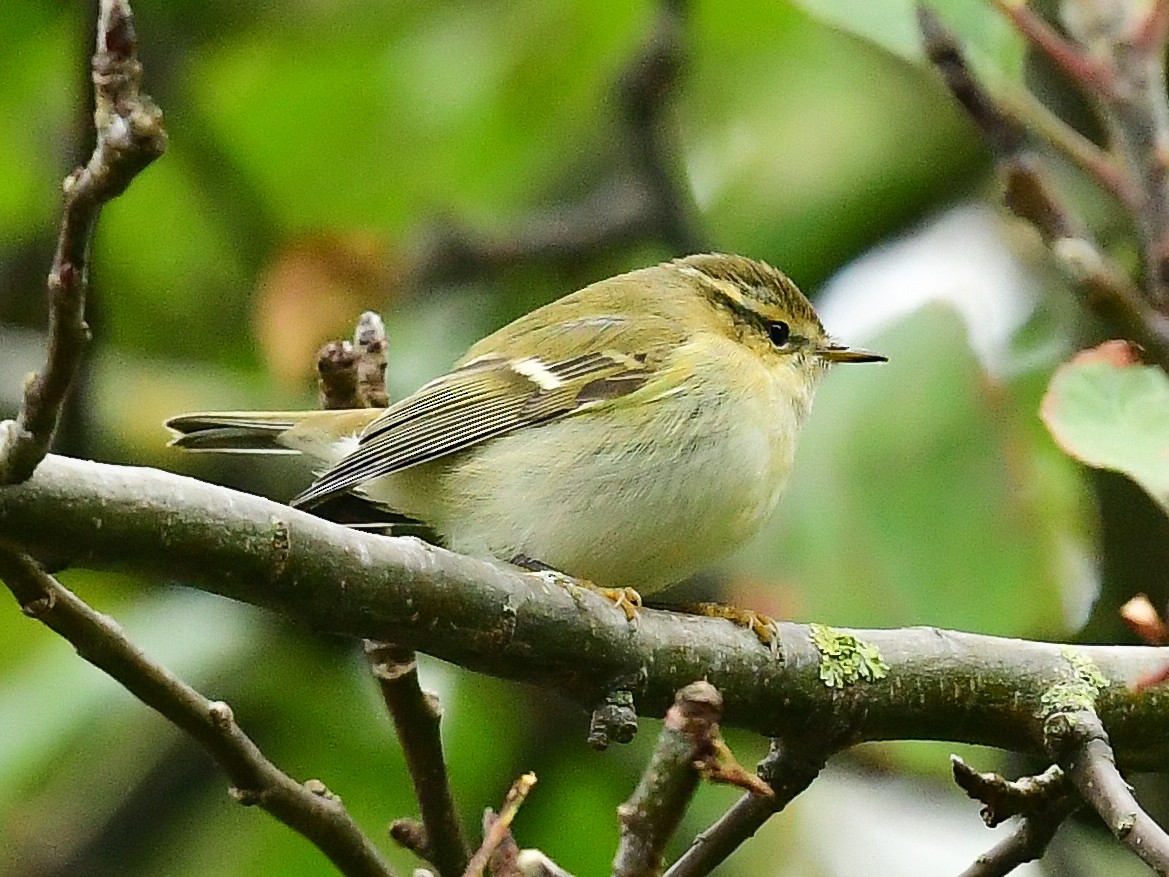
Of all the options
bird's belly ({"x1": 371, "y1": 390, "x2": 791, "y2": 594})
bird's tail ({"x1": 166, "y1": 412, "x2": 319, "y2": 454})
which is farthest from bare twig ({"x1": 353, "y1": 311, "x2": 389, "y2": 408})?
bird's tail ({"x1": 166, "y1": 412, "x2": 319, "y2": 454})

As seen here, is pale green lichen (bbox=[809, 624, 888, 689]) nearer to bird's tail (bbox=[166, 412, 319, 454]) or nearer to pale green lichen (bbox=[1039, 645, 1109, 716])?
pale green lichen (bbox=[1039, 645, 1109, 716])

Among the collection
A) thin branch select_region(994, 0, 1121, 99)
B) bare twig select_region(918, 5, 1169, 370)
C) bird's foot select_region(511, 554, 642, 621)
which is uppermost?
thin branch select_region(994, 0, 1121, 99)

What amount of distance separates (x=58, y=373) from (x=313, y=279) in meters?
2.78

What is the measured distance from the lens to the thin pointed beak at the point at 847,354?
3.93 m

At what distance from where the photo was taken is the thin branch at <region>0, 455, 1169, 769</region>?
6.13 feet

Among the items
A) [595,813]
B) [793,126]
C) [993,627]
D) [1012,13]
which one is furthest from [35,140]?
[1012,13]

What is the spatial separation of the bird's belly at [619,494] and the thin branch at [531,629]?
0.74 meters

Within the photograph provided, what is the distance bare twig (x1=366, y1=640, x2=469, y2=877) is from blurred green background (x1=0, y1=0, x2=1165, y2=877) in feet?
4.27

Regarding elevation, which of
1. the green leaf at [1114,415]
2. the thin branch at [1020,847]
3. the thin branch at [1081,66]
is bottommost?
the thin branch at [1020,847]

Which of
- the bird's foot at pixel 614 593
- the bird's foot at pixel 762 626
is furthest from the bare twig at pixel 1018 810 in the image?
the bird's foot at pixel 614 593

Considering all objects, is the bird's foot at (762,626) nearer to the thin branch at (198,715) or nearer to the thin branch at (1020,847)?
the thin branch at (1020,847)

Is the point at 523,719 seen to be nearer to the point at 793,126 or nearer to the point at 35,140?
the point at 793,126

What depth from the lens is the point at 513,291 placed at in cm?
533

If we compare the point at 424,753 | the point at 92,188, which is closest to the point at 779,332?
the point at 424,753
